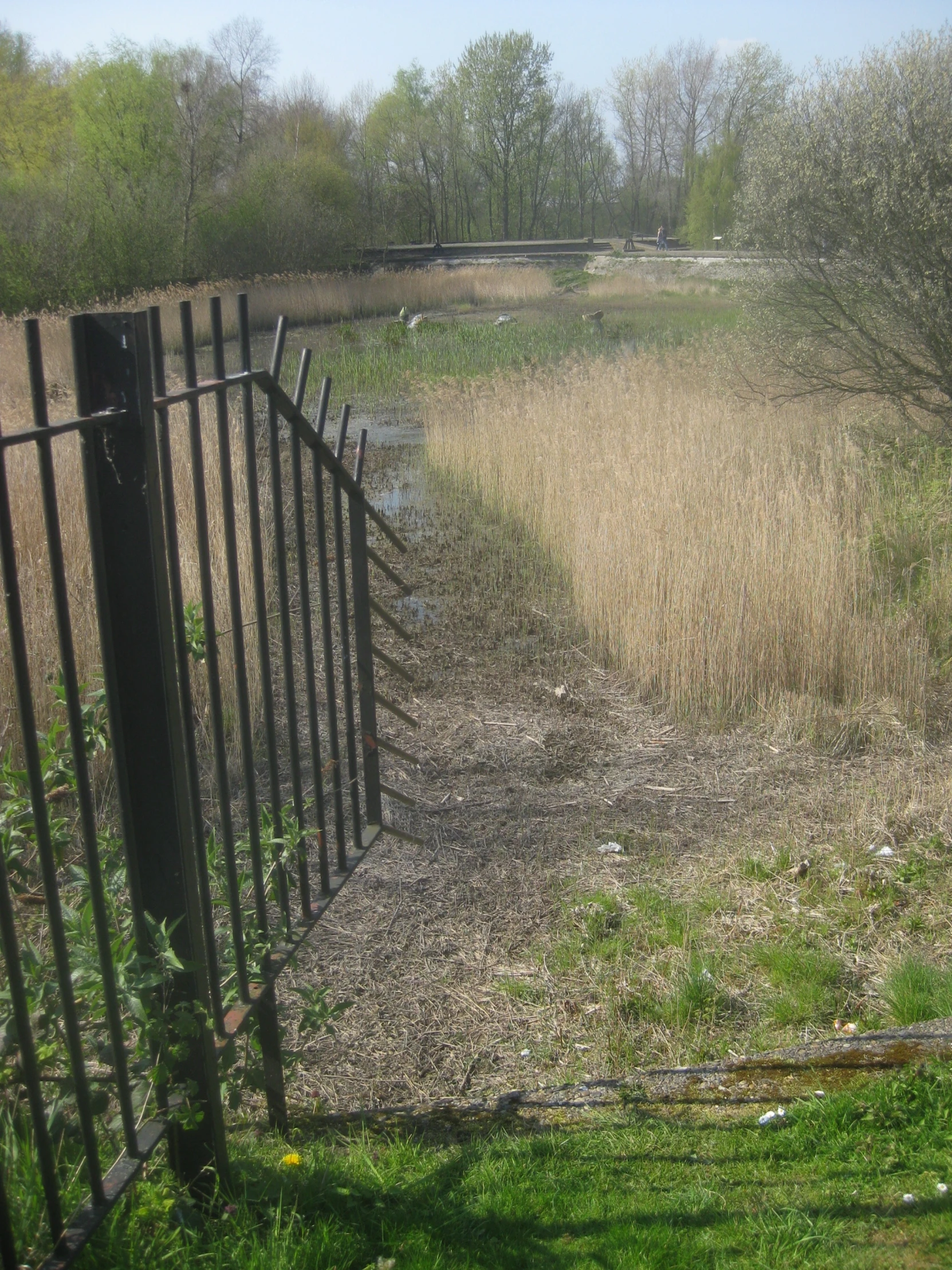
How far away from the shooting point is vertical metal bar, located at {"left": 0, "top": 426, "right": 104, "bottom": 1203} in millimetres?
1402

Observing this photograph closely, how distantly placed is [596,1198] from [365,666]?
180 centimetres

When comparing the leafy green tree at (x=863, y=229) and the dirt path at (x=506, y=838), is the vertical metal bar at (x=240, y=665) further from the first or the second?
the leafy green tree at (x=863, y=229)

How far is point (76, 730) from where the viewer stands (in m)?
1.59

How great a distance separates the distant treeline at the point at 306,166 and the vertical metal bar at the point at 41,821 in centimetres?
1053

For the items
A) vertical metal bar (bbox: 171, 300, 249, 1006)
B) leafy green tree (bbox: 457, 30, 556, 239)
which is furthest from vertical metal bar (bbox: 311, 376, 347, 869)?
leafy green tree (bbox: 457, 30, 556, 239)

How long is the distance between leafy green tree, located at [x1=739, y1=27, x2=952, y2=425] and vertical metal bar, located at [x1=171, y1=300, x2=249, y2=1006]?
27.2 feet

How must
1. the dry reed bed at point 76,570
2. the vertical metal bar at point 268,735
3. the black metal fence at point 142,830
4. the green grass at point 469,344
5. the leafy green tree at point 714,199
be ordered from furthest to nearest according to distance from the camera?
the leafy green tree at point 714,199
the green grass at point 469,344
the dry reed bed at point 76,570
the vertical metal bar at point 268,735
the black metal fence at point 142,830

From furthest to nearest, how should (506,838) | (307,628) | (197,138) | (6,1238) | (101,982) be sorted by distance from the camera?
(197,138)
(506,838)
(307,628)
(101,982)
(6,1238)

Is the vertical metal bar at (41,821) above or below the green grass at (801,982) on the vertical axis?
above

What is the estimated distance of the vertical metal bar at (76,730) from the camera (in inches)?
57.3

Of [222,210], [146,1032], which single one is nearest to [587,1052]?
[146,1032]

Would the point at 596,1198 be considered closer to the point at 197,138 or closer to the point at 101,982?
the point at 101,982

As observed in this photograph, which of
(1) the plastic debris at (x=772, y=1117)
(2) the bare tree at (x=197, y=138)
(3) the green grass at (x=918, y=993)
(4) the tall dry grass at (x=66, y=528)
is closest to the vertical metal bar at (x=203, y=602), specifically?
(4) the tall dry grass at (x=66, y=528)

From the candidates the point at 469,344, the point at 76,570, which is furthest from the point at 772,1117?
the point at 469,344
